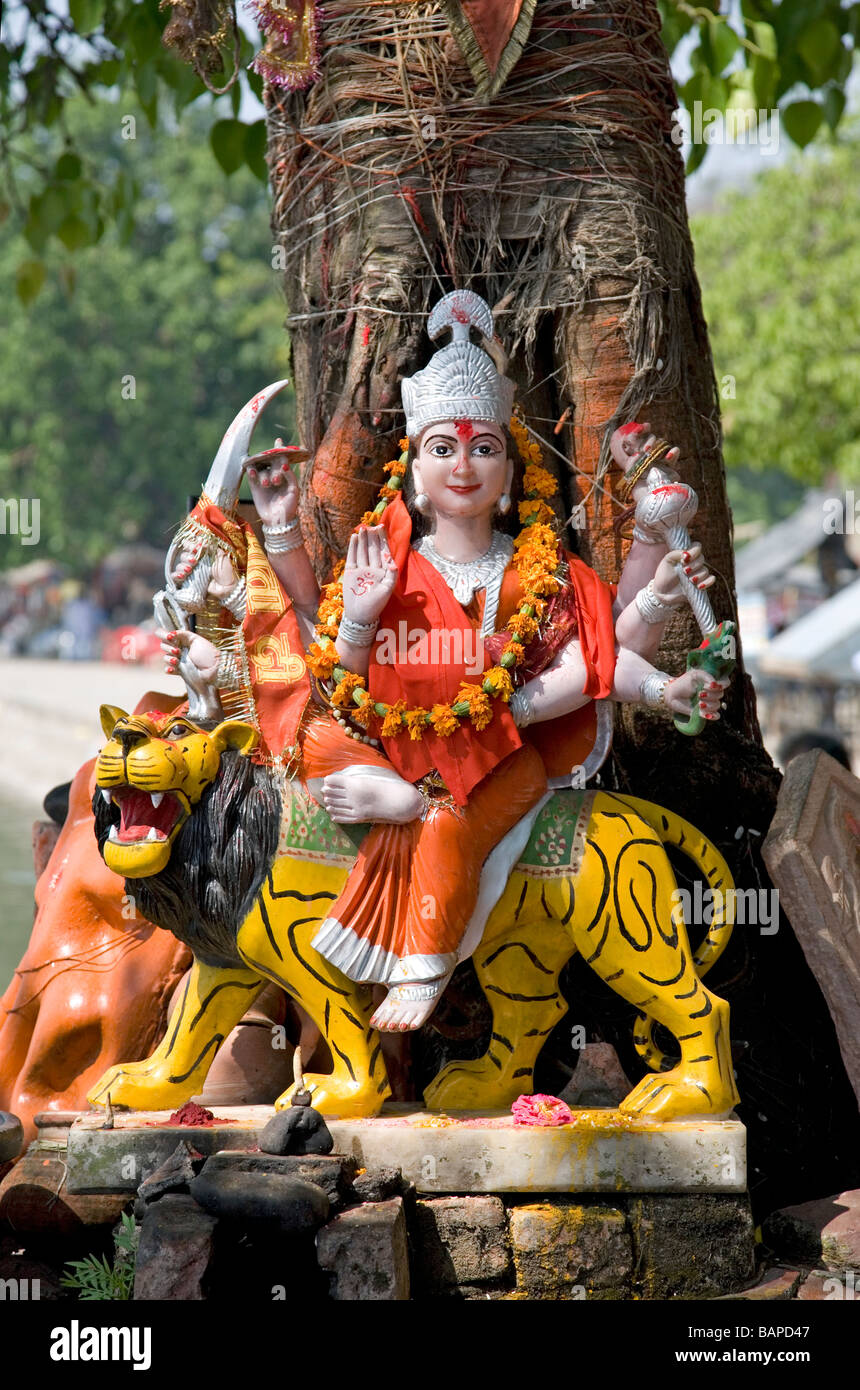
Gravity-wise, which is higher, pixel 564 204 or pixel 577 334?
pixel 564 204

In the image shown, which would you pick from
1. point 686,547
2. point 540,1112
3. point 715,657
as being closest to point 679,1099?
point 540,1112

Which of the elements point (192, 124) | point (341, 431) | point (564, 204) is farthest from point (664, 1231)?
point (192, 124)

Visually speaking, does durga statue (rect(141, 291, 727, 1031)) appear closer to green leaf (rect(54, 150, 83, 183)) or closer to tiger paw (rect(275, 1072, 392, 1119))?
tiger paw (rect(275, 1072, 392, 1119))

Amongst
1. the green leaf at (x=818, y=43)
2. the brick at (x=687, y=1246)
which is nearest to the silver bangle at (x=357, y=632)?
the brick at (x=687, y=1246)

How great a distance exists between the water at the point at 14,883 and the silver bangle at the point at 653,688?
5401 millimetres

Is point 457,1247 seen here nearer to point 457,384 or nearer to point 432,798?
point 432,798

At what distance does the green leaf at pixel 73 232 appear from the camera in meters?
6.86

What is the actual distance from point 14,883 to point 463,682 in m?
8.76

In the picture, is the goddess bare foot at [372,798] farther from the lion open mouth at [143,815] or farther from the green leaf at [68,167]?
the green leaf at [68,167]

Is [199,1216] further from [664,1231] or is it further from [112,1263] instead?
[664,1231]

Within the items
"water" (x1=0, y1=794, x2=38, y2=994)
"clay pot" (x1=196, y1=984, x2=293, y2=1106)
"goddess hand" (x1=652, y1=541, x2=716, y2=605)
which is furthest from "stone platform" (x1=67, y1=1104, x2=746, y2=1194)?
"water" (x1=0, y1=794, x2=38, y2=994)

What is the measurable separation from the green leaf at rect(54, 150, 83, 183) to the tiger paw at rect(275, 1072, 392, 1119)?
4.65 m

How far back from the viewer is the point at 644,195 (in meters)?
4.24
